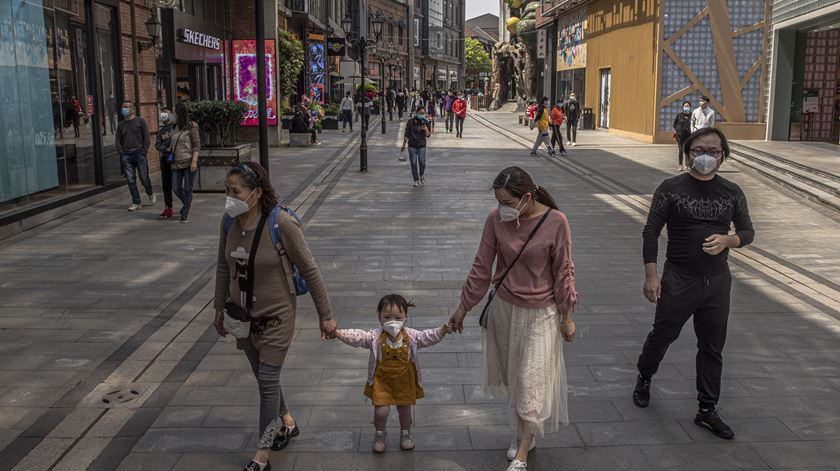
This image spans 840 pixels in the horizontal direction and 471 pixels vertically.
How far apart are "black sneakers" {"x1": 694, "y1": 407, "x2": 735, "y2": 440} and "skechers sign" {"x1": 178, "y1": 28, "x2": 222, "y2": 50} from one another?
60.3 ft

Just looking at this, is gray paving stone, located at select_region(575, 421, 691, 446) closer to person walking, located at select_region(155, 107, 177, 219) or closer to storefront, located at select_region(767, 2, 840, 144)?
person walking, located at select_region(155, 107, 177, 219)

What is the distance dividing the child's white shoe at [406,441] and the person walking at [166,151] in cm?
873

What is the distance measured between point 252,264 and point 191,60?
19158 mm

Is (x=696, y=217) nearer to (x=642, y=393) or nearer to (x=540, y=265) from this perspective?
(x=540, y=265)

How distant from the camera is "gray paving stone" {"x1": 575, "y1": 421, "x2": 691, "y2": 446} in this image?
484 centimetres

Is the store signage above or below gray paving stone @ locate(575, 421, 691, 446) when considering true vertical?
above

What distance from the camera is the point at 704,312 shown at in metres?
4.97

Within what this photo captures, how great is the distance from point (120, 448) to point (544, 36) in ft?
150

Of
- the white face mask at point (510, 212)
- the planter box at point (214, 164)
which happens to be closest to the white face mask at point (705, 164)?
the white face mask at point (510, 212)

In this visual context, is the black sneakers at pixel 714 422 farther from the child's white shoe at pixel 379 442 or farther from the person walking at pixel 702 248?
the child's white shoe at pixel 379 442

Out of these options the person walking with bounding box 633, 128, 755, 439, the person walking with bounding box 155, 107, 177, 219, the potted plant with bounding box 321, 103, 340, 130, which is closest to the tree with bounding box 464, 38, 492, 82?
the potted plant with bounding box 321, 103, 340, 130

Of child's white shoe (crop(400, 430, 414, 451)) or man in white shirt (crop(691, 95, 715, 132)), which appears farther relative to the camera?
man in white shirt (crop(691, 95, 715, 132))

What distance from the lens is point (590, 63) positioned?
1469 inches

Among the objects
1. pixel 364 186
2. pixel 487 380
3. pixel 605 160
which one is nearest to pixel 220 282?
pixel 487 380
